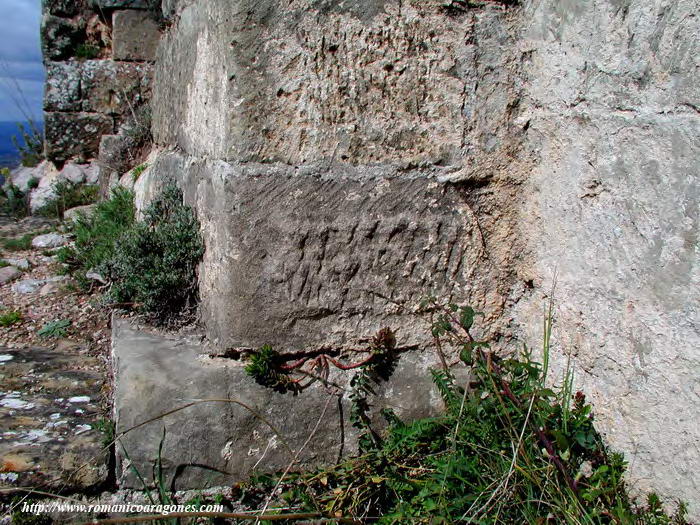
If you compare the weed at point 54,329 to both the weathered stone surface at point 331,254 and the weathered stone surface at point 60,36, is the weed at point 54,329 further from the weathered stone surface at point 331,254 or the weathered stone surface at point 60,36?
the weathered stone surface at point 60,36

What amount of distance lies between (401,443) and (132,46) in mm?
3888

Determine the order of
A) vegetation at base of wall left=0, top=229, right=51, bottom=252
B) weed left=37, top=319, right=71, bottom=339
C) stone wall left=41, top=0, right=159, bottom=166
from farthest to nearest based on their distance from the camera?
stone wall left=41, top=0, right=159, bottom=166, vegetation at base of wall left=0, top=229, right=51, bottom=252, weed left=37, top=319, right=71, bottom=339

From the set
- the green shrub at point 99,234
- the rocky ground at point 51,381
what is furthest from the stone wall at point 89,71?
the rocky ground at point 51,381

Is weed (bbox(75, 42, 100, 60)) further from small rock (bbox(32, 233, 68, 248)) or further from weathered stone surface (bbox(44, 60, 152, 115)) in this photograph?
small rock (bbox(32, 233, 68, 248))

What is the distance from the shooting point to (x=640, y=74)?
1496 mm

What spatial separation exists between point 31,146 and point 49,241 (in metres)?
2.88

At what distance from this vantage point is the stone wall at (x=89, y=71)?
4.47 metres

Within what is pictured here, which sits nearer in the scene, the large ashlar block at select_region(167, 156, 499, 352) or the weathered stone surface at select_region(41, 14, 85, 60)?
the large ashlar block at select_region(167, 156, 499, 352)

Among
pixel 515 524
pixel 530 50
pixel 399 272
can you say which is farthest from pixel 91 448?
pixel 530 50

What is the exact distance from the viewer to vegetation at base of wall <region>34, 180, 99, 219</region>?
4.39 m

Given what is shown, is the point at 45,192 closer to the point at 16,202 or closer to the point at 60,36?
the point at 16,202

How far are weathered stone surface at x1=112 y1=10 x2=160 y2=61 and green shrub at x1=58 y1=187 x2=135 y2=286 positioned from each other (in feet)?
5.15

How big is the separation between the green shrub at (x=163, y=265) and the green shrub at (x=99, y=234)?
18.4 inches

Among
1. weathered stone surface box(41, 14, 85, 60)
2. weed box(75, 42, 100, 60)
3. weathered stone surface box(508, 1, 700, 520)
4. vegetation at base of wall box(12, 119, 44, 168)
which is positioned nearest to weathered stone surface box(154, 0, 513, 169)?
weathered stone surface box(508, 1, 700, 520)
